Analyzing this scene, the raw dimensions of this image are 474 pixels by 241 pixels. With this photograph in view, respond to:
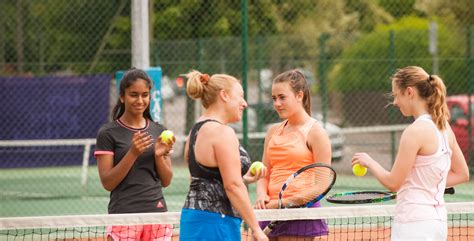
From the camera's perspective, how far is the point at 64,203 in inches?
472

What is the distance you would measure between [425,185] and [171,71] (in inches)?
387

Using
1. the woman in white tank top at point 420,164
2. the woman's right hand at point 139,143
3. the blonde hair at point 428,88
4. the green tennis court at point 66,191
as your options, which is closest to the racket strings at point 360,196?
the woman in white tank top at point 420,164

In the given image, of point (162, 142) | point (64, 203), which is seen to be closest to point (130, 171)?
point (162, 142)

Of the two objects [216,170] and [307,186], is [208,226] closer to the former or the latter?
[216,170]

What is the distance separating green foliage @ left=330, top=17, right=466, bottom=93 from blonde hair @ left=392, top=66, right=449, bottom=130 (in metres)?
8.54

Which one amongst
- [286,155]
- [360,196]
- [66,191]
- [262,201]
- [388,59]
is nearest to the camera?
[286,155]

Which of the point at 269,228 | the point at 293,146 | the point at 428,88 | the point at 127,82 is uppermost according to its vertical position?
the point at 127,82

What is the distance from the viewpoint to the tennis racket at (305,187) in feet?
17.4

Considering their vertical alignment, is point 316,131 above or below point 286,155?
above

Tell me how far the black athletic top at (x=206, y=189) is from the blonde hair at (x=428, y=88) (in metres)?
0.96

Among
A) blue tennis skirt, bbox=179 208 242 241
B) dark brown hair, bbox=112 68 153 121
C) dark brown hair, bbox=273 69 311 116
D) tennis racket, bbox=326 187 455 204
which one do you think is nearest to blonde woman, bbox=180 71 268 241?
blue tennis skirt, bbox=179 208 242 241

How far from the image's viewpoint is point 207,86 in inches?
194

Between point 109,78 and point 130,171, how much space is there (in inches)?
398

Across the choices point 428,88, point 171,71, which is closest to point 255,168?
point 428,88
